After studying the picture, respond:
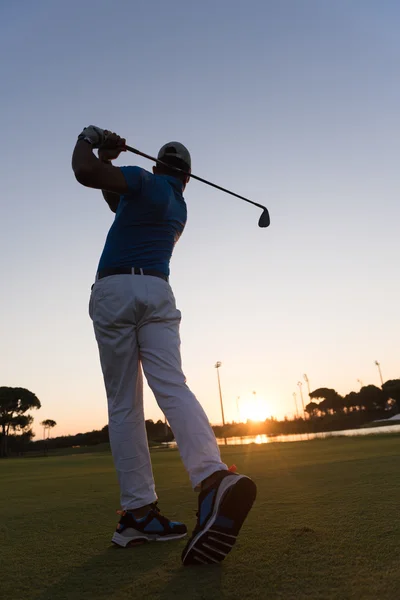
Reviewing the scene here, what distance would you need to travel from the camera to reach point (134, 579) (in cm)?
176

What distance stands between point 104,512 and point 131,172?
2384 millimetres

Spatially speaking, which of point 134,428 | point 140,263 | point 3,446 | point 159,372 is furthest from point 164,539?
point 3,446

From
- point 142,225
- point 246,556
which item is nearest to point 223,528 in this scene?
point 246,556

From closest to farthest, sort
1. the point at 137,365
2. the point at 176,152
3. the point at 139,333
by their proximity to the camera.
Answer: the point at 139,333 < the point at 137,365 < the point at 176,152

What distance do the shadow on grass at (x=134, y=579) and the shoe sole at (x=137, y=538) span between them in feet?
0.75

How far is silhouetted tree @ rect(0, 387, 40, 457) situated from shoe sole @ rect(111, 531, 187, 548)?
243ft

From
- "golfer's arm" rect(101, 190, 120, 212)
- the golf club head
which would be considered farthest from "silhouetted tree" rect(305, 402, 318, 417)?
"golfer's arm" rect(101, 190, 120, 212)

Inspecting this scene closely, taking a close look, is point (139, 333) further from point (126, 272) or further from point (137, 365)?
point (126, 272)

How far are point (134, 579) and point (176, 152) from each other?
2.37 metres

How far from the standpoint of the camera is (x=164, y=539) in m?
→ 2.48

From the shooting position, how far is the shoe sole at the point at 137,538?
2.41 m

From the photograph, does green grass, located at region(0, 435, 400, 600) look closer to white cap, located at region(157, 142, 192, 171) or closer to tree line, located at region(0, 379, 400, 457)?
white cap, located at region(157, 142, 192, 171)

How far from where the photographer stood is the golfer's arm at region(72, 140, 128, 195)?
257 centimetres

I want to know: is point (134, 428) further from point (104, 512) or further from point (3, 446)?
point (3, 446)
